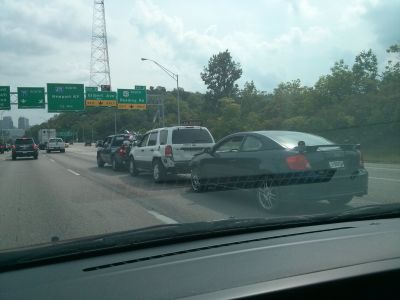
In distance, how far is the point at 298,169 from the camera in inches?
328

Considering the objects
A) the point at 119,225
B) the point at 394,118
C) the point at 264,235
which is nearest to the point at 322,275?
the point at 264,235

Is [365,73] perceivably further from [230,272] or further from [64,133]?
[64,133]

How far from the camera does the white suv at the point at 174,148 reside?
14.2m

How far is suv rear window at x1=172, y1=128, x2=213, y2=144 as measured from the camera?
1445 centimetres

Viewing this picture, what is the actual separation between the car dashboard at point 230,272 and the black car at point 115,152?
15.8 m

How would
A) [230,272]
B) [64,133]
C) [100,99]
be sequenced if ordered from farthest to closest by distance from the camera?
[64,133]
[100,99]
[230,272]

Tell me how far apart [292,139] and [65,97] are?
40079mm

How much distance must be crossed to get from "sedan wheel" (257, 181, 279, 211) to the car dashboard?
490 cm

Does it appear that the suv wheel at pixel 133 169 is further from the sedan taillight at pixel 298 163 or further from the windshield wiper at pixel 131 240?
the windshield wiper at pixel 131 240

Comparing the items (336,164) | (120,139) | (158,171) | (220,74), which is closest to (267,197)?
(336,164)

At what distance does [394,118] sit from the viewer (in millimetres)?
32938

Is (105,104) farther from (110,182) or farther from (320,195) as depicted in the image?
(320,195)

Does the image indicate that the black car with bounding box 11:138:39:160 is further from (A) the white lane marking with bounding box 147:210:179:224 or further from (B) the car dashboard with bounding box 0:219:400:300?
(B) the car dashboard with bounding box 0:219:400:300

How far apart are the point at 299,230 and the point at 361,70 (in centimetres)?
4600
